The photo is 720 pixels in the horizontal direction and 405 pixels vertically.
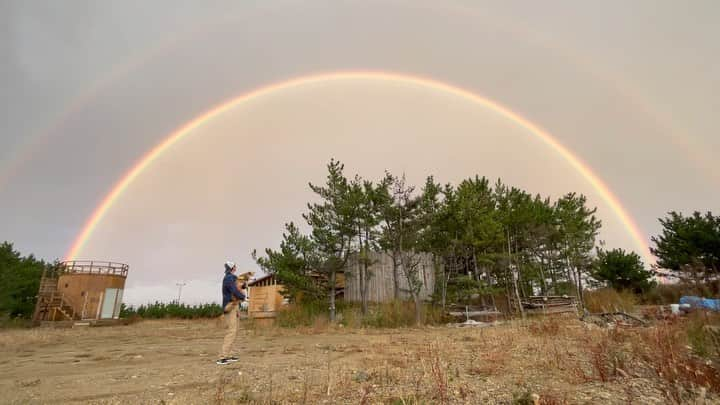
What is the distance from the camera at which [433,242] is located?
61.7 ft

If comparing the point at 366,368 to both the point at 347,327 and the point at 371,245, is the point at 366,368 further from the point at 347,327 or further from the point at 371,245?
the point at 371,245

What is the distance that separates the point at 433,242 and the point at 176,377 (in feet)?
48.2

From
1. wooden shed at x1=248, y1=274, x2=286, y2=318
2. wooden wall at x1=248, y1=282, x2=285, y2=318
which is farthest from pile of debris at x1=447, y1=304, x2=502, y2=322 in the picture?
wooden wall at x1=248, y1=282, x2=285, y2=318

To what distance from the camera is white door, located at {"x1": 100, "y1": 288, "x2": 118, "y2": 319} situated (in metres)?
28.1

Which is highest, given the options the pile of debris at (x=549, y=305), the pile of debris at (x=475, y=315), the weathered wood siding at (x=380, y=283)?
the weathered wood siding at (x=380, y=283)

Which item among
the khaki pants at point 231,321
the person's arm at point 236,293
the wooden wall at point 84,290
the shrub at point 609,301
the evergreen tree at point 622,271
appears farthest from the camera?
the wooden wall at point 84,290

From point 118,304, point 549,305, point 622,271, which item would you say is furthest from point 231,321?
point 118,304

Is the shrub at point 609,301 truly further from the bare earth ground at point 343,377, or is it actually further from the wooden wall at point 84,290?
the wooden wall at point 84,290

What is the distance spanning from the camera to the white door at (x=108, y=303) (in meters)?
28.1

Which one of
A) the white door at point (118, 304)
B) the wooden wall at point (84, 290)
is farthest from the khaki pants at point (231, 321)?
the white door at point (118, 304)

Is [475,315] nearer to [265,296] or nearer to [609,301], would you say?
[609,301]

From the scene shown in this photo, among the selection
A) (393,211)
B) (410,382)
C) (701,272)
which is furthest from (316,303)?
(701,272)

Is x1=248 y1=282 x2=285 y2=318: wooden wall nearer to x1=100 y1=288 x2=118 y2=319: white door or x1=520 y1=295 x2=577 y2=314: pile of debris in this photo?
x1=100 y1=288 x2=118 y2=319: white door

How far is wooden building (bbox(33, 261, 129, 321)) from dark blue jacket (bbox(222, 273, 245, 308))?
1061 inches
